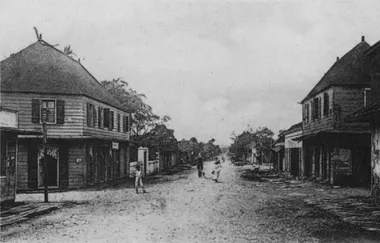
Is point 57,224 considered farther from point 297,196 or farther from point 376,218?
point 297,196

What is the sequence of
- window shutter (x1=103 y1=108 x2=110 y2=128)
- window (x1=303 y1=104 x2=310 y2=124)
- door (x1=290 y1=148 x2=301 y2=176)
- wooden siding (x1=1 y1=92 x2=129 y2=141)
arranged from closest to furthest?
wooden siding (x1=1 y1=92 x2=129 y2=141) → window shutter (x1=103 y1=108 x2=110 y2=128) → window (x1=303 y1=104 x2=310 y2=124) → door (x1=290 y1=148 x2=301 y2=176)

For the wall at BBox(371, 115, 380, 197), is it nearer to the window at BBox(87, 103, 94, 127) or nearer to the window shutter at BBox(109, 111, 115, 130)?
the window at BBox(87, 103, 94, 127)

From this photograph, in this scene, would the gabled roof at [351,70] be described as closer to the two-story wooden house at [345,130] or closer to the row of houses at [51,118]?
the two-story wooden house at [345,130]

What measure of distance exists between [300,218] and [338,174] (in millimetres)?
13333

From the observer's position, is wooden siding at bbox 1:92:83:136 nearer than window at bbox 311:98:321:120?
Yes

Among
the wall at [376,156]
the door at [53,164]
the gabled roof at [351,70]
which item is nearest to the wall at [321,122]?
the gabled roof at [351,70]

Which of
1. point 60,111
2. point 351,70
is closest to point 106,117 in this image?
point 60,111

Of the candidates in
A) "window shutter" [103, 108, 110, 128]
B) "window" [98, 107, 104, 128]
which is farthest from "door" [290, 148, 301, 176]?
"window" [98, 107, 104, 128]

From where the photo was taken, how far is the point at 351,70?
2609 cm

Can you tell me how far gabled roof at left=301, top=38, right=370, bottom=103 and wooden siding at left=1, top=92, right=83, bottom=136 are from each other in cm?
1430

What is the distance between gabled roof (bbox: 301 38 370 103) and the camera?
2502 cm

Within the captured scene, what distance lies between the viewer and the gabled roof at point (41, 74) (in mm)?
23344

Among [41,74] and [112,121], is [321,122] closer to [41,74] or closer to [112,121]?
[112,121]

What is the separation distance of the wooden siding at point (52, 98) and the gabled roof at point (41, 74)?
324 millimetres
